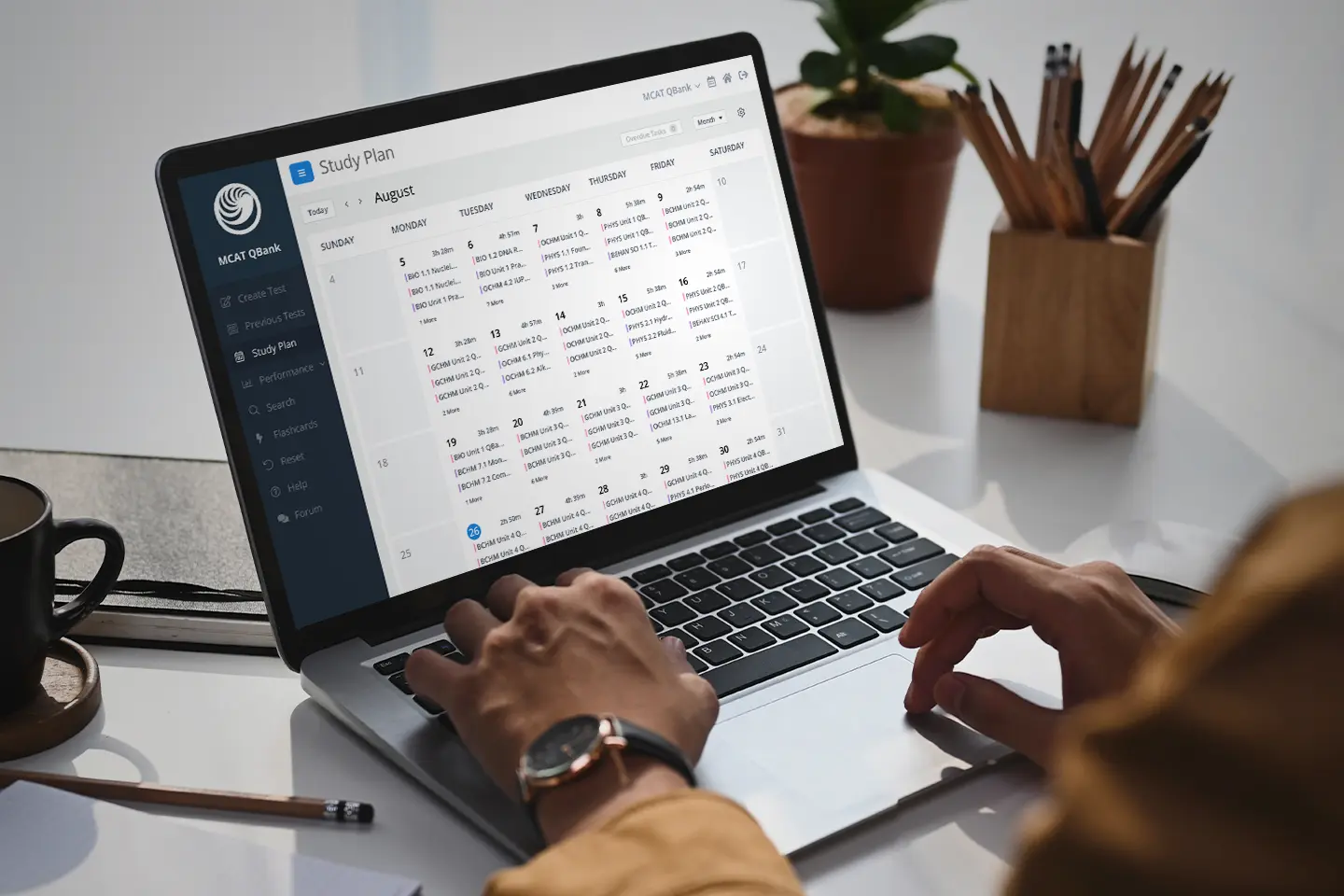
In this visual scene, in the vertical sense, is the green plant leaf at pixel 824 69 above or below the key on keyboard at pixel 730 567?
above

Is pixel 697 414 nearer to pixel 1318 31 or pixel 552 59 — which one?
pixel 552 59

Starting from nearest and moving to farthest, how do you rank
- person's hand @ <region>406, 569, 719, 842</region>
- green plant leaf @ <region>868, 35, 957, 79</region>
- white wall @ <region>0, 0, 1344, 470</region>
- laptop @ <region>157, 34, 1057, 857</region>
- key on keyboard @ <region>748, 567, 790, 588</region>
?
person's hand @ <region>406, 569, 719, 842</region>, laptop @ <region>157, 34, 1057, 857</region>, key on keyboard @ <region>748, 567, 790, 588</region>, green plant leaf @ <region>868, 35, 957, 79</region>, white wall @ <region>0, 0, 1344, 470</region>

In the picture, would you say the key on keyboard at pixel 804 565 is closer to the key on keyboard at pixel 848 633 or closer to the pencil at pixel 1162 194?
the key on keyboard at pixel 848 633

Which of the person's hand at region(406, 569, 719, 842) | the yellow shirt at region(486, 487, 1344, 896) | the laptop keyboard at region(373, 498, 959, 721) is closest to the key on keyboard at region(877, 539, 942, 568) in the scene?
the laptop keyboard at region(373, 498, 959, 721)

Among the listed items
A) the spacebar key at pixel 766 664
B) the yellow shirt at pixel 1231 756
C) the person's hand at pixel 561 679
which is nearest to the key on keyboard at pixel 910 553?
the spacebar key at pixel 766 664

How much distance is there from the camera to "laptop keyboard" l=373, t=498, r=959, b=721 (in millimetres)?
779

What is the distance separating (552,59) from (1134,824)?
1726 mm

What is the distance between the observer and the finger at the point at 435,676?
69 centimetres

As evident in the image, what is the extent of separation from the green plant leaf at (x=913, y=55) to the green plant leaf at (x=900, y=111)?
0.02 metres

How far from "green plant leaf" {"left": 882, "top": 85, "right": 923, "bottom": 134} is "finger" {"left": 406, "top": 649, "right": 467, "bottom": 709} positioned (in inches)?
29.8

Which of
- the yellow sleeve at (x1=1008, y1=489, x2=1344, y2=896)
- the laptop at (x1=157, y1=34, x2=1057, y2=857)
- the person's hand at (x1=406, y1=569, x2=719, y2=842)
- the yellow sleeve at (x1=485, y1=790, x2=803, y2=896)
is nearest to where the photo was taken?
the yellow sleeve at (x1=1008, y1=489, x2=1344, y2=896)

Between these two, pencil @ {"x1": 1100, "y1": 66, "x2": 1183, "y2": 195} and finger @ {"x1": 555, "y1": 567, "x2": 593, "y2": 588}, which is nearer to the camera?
finger @ {"x1": 555, "y1": 567, "x2": 593, "y2": 588}

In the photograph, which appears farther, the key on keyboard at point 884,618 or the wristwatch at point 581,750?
the key on keyboard at point 884,618

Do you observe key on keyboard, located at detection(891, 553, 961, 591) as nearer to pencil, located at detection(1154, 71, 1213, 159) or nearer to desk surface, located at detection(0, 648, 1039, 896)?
desk surface, located at detection(0, 648, 1039, 896)
